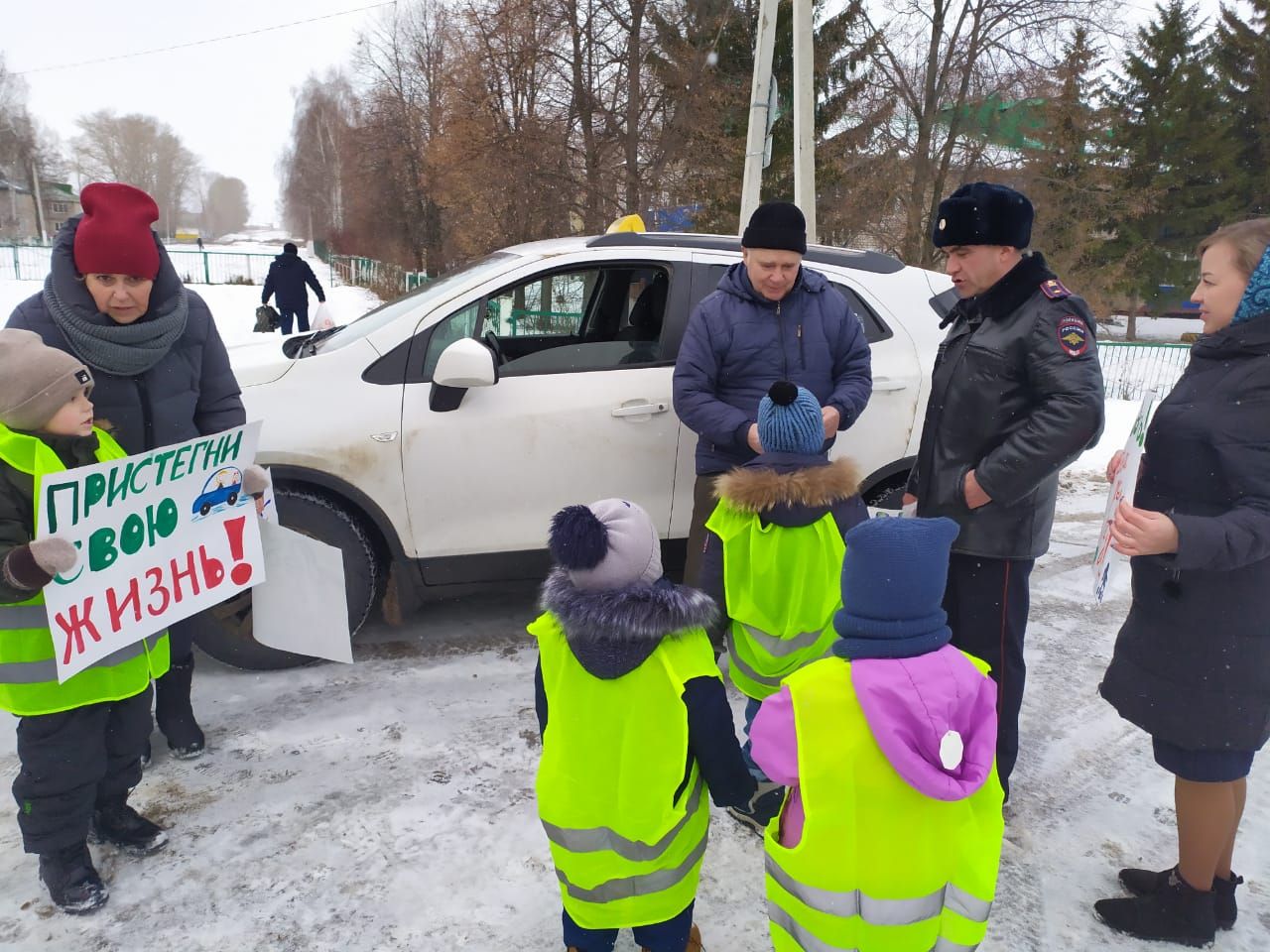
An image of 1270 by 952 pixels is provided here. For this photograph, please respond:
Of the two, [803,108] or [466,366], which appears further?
[803,108]

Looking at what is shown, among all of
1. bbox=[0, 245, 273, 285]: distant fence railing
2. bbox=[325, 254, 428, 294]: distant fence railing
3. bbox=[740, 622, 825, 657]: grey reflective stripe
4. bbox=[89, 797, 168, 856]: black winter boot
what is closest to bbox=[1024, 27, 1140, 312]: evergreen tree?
bbox=[325, 254, 428, 294]: distant fence railing

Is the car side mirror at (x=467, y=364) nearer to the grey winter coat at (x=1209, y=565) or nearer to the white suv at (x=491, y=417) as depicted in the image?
the white suv at (x=491, y=417)

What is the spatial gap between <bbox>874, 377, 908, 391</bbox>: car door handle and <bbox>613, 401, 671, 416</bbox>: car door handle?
98 centimetres

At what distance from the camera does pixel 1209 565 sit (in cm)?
182

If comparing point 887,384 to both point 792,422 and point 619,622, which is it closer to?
point 792,422

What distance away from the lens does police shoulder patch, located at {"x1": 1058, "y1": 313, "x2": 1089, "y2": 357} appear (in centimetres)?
222

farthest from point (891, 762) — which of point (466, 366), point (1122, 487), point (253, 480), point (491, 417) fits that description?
point (491, 417)

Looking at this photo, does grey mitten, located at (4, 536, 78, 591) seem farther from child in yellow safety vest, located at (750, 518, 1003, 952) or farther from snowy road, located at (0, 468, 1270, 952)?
child in yellow safety vest, located at (750, 518, 1003, 952)

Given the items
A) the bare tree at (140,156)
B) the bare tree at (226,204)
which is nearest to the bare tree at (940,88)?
the bare tree at (140,156)

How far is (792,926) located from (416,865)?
1.27 m

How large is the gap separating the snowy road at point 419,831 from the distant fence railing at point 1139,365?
1342cm

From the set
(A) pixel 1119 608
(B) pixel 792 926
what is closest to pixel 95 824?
(B) pixel 792 926

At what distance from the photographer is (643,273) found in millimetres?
A: 3934

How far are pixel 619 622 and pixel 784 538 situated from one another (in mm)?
955
